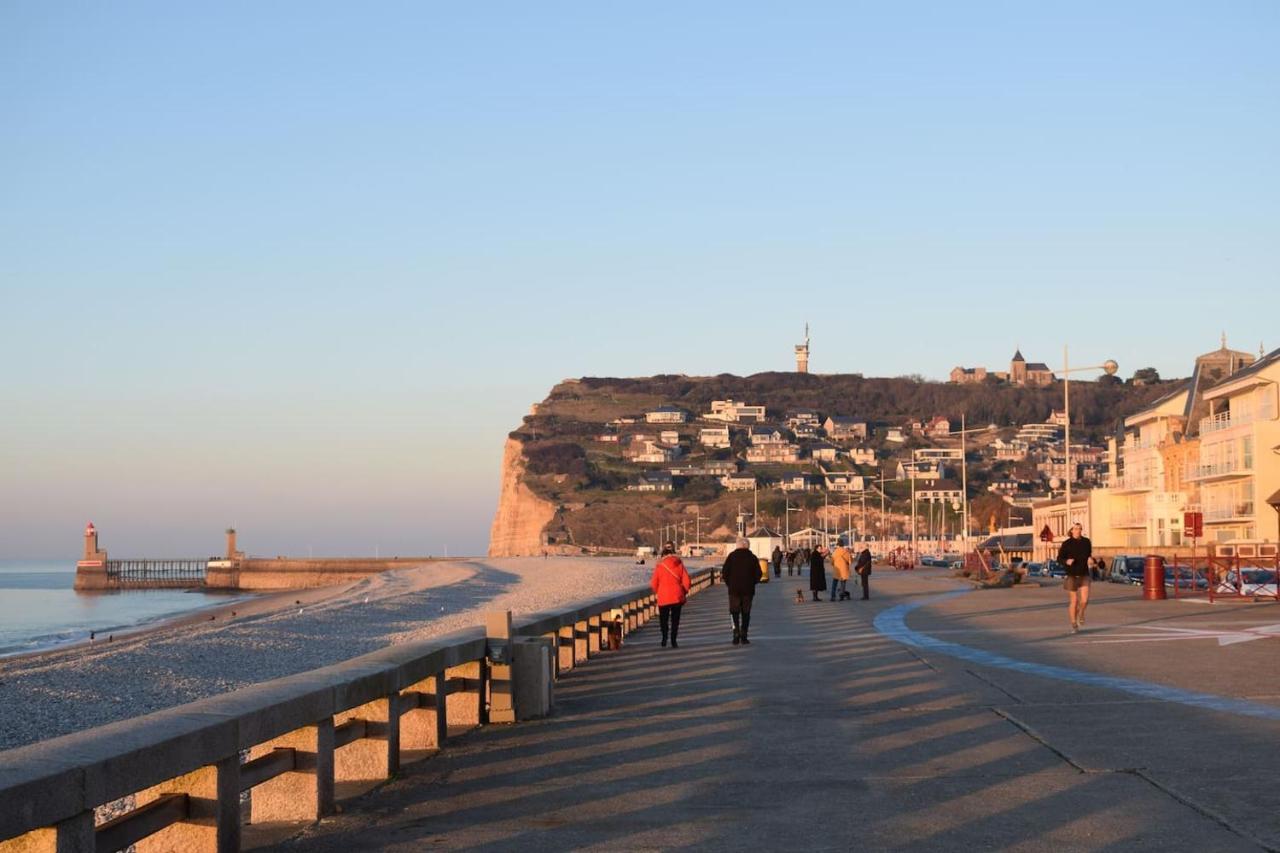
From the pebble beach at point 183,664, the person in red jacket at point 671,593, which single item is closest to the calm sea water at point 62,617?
the pebble beach at point 183,664

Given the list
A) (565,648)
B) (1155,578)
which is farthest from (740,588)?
(1155,578)

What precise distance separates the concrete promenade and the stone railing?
1.04 feet

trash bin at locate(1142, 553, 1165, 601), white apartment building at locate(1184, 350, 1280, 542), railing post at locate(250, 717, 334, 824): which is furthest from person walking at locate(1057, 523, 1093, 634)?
white apartment building at locate(1184, 350, 1280, 542)

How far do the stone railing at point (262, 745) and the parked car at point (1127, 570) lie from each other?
4445cm

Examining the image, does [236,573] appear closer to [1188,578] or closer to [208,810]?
[1188,578]

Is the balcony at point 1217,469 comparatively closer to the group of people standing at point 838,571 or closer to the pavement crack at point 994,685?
the group of people standing at point 838,571

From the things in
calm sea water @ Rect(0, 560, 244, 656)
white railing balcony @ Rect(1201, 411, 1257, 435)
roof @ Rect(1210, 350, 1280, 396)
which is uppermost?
roof @ Rect(1210, 350, 1280, 396)

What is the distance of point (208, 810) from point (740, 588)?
53.7ft

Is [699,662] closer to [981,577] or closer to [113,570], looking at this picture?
[981,577]

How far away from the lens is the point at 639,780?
9.61 m

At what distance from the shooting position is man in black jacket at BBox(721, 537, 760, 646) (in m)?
22.8

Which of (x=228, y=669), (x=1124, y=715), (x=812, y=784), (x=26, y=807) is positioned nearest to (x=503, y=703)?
(x=812, y=784)

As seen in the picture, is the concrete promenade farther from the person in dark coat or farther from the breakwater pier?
the breakwater pier

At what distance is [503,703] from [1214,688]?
682 cm
